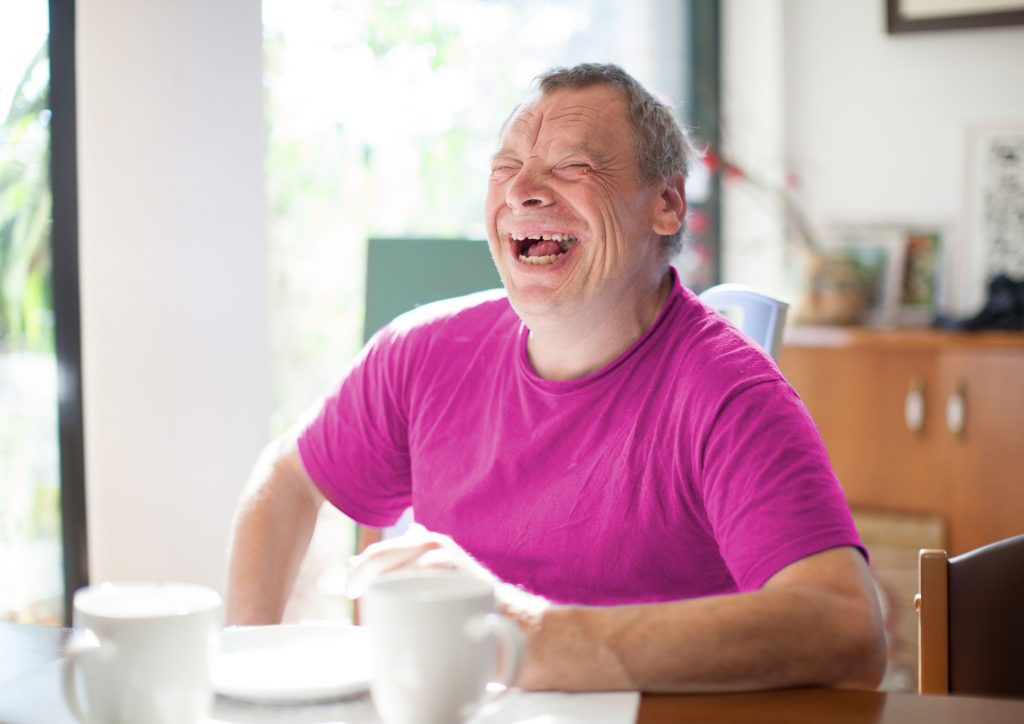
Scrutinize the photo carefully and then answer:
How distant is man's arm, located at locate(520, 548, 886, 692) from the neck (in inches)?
20.2

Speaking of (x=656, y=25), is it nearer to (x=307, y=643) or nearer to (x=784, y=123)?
(x=784, y=123)

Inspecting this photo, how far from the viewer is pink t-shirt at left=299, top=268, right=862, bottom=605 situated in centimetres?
117

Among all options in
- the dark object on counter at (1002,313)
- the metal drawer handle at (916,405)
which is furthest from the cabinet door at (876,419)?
the dark object on counter at (1002,313)

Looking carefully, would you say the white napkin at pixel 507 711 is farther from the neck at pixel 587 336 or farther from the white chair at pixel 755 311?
the white chair at pixel 755 311

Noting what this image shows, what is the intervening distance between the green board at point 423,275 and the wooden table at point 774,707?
3.90 feet

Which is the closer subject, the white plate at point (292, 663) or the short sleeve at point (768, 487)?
the white plate at point (292, 663)

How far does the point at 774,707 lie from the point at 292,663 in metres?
0.38

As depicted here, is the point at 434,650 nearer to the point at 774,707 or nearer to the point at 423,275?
the point at 774,707

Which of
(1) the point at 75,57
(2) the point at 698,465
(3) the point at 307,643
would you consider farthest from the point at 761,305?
(1) the point at 75,57

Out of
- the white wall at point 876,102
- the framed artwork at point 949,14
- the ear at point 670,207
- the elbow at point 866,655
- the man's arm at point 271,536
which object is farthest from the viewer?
the white wall at point 876,102

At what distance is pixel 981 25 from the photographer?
11.0 ft

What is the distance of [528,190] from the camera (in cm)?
152

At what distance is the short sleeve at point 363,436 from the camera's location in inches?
62.4

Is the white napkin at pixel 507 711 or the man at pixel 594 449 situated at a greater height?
the man at pixel 594 449
